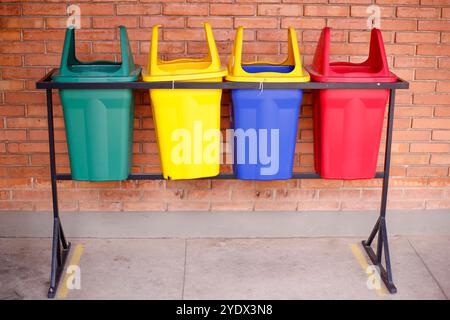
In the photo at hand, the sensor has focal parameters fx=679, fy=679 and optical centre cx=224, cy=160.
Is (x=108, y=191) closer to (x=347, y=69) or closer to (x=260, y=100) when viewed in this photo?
(x=260, y=100)

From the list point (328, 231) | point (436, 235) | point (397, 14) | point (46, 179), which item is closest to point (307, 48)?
point (397, 14)

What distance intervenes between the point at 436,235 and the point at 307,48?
168cm

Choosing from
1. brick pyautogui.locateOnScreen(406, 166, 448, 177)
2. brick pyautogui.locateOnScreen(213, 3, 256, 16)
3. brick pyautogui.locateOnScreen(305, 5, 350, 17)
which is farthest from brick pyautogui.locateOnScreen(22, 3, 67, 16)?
brick pyautogui.locateOnScreen(406, 166, 448, 177)

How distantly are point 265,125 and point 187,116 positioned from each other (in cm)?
48

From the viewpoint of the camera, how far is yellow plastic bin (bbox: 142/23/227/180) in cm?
398

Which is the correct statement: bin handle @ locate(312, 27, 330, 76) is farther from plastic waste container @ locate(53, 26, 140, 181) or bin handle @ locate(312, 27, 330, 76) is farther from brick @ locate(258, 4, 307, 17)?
plastic waste container @ locate(53, 26, 140, 181)

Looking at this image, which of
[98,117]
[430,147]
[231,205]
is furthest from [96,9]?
[430,147]

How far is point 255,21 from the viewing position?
452 cm

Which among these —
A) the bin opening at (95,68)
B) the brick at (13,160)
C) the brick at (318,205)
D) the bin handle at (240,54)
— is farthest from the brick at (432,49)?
the brick at (13,160)

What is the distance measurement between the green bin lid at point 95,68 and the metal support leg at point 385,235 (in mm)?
1575

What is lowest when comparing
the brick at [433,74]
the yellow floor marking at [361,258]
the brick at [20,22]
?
the yellow floor marking at [361,258]

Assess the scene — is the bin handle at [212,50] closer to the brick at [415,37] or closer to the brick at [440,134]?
the brick at [415,37]

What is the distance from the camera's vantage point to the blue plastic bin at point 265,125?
405 cm

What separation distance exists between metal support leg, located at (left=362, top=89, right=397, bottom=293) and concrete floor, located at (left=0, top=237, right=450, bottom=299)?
0.07 meters
